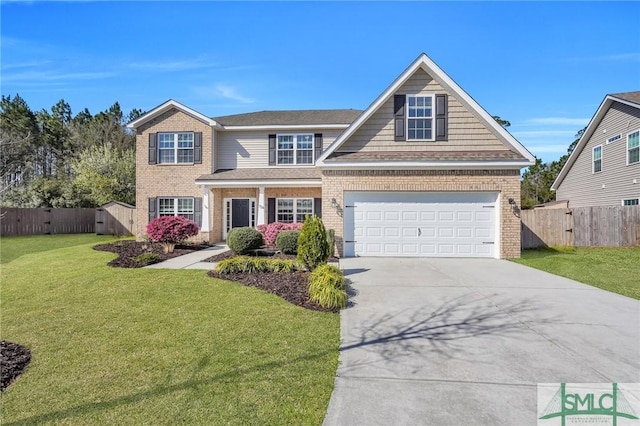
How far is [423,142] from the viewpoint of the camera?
38.7 ft

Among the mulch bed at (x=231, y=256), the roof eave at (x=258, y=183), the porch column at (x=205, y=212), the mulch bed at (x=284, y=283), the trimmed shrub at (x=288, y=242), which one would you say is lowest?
the mulch bed at (x=284, y=283)

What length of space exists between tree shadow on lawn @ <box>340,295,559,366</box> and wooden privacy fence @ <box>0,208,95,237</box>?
73.9 feet

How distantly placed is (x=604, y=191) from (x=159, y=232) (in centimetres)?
2345

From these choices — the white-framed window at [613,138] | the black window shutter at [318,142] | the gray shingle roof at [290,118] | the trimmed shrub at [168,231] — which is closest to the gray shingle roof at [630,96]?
the white-framed window at [613,138]

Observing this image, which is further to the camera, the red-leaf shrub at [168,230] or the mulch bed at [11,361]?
the red-leaf shrub at [168,230]

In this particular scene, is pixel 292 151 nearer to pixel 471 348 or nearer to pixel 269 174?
pixel 269 174

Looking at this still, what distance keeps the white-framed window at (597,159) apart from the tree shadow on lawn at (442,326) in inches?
708

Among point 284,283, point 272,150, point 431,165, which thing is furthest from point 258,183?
point 284,283

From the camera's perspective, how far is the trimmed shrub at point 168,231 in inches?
485

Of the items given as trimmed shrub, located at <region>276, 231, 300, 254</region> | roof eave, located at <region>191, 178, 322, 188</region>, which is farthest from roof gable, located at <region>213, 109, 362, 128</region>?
A: trimmed shrub, located at <region>276, 231, 300, 254</region>

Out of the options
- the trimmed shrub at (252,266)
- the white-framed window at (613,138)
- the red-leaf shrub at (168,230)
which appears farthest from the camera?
the white-framed window at (613,138)

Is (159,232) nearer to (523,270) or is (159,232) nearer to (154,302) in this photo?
(154,302)

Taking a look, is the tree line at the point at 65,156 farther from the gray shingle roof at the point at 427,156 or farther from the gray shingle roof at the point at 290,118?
the gray shingle roof at the point at 427,156

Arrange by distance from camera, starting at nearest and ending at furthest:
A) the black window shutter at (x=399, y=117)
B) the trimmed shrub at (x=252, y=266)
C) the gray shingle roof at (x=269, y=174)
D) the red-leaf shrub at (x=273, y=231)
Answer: the trimmed shrub at (x=252, y=266) < the black window shutter at (x=399, y=117) < the red-leaf shrub at (x=273, y=231) < the gray shingle roof at (x=269, y=174)
